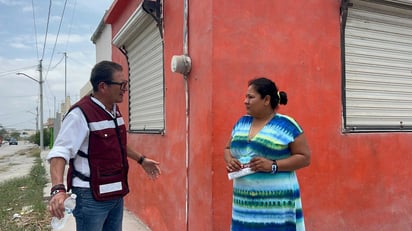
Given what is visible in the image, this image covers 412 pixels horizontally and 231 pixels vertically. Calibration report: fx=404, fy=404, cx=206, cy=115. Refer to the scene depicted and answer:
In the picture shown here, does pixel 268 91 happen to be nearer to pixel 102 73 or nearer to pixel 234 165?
pixel 234 165

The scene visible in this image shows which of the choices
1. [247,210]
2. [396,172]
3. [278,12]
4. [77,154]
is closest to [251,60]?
[278,12]

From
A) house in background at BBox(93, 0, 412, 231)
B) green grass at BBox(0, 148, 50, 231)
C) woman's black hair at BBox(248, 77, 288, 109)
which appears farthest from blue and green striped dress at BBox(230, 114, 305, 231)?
green grass at BBox(0, 148, 50, 231)

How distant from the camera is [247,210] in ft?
9.08

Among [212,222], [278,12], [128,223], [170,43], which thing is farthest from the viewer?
[128,223]

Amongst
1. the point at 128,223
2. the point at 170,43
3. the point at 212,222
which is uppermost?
the point at 170,43

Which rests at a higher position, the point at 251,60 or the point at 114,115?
the point at 251,60

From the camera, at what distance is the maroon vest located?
2.86 meters

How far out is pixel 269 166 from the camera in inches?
104

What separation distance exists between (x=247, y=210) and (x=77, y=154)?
1.25 meters

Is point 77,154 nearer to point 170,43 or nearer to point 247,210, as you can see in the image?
point 247,210

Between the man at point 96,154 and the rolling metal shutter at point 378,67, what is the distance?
2365 mm

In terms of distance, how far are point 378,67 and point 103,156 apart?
10.5 ft

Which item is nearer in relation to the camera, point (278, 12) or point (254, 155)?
point (254, 155)

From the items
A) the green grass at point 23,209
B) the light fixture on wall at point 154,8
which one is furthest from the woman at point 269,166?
the green grass at point 23,209
